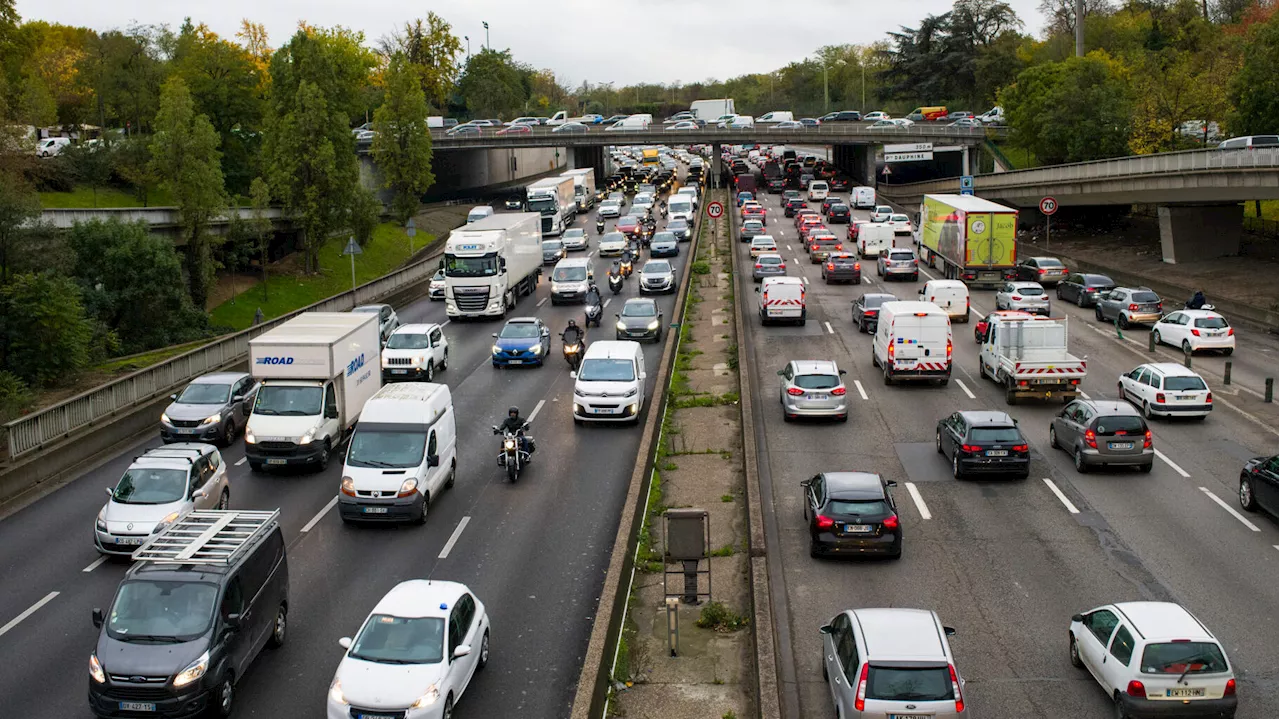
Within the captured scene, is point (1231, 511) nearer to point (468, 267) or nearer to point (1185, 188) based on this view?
point (468, 267)

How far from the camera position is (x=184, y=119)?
2232 inches

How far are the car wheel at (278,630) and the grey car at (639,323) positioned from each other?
23.6 metres

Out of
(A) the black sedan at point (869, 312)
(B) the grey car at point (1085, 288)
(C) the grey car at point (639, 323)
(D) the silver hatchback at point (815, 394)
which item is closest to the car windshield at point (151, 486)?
(D) the silver hatchback at point (815, 394)

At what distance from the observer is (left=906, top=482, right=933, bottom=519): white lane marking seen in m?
22.5

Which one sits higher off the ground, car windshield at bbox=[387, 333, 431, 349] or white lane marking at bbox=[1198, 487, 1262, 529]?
car windshield at bbox=[387, 333, 431, 349]

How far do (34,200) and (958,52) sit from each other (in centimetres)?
10895

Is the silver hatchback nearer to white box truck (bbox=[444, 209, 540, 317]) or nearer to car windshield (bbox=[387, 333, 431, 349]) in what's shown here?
car windshield (bbox=[387, 333, 431, 349])

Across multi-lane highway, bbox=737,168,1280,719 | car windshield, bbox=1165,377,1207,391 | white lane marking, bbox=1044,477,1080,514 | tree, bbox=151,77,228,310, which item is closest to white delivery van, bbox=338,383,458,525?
multi-lane highway, bbox=737,168,1280,719

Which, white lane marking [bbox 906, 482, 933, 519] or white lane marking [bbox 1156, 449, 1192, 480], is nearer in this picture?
white lane marking [bbox 906, 482, 933, 519]

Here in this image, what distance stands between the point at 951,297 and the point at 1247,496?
21.6 m

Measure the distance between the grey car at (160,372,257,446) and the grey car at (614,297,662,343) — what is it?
13.5 meters

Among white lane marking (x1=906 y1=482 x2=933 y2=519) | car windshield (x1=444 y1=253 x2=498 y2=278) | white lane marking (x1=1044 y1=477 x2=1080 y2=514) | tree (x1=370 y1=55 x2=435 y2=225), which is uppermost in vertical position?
tree (x1=370 y1=55 x2=435 y2=225)

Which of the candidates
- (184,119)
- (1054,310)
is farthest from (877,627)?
(184,119)

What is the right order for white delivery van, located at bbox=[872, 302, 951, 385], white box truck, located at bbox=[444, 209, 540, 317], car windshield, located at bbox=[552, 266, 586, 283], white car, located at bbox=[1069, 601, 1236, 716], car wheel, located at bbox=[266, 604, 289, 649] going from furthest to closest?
car windshield, located at bbox=[552, 266, 586, 283]
white box truck, located at bbox=[444, 209, 540, 317]
white delivery van, located at bbox=[872, 302, 951, 385]
car wheel, located at bbox=[266, 604, 289, 649]
white car, located at bbox=[1069, 601, 1236, 716]
